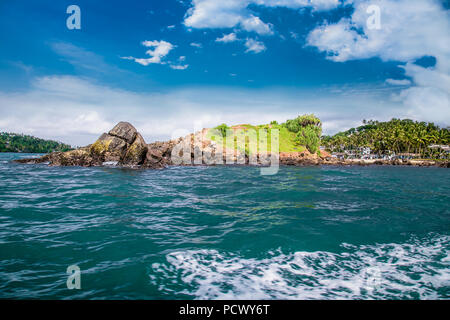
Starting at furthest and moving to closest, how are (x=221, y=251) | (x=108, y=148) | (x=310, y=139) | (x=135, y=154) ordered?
(x=310, y=139), (x=108, y=148), (x=135, y=154), (x=221, y=251)

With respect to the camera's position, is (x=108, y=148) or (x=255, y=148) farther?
(x=255, y=148)

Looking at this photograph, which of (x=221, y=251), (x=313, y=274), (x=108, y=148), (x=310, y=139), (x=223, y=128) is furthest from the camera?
(x=310, y=139)

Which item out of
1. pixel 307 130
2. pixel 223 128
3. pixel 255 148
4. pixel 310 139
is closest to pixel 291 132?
pixel 307 130

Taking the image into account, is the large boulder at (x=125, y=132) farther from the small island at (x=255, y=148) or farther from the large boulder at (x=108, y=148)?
the large boulder at (x=108, y=148)

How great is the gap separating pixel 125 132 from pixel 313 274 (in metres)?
38.5

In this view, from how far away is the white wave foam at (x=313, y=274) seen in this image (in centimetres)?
480

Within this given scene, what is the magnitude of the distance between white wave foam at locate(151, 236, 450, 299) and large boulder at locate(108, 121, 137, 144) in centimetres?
3582

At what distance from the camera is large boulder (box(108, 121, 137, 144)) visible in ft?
127

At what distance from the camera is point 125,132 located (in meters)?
38.8

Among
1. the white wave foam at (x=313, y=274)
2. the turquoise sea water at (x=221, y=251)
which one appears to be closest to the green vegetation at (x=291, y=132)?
the turquoise sea water at (x=221, y=251)

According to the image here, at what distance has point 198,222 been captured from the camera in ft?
30.9

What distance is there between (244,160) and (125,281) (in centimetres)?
6154

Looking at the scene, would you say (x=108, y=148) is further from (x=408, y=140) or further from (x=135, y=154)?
(x=408, y=140)
